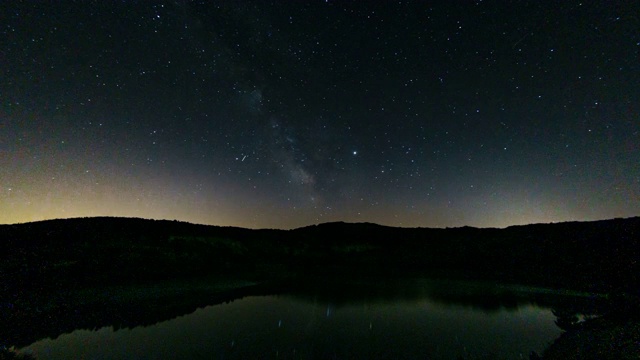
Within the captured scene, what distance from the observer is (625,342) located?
9719mm

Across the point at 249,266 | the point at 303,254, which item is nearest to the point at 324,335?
the point at 249,266

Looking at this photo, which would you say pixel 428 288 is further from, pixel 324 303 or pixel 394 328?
pixel 394 328

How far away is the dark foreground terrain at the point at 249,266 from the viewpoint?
50.4ft

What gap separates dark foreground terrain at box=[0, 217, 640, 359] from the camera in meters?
15.4

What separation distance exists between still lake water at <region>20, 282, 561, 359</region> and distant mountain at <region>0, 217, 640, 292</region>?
53.8 ft

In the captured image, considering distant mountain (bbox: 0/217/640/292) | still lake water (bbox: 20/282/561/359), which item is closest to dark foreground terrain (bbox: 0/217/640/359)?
distant mountain (bbox: 0/217/640/292)

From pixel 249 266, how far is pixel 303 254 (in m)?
18.3

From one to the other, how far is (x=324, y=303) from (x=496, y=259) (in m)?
44.5

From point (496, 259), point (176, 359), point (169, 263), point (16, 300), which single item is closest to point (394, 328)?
point (176, 359)

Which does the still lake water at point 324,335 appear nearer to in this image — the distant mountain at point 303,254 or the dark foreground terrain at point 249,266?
the dark foreground terrain at point 249,266

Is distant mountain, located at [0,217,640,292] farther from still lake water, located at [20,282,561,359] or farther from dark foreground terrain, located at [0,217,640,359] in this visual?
Answer: still lake water, located at [20,282,561,359]

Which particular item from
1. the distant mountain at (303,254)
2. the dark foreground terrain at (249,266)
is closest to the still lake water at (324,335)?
the dark foreground terrain at (249,266)

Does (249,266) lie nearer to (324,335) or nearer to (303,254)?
(303,254)

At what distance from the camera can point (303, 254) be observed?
60625 millimetres
